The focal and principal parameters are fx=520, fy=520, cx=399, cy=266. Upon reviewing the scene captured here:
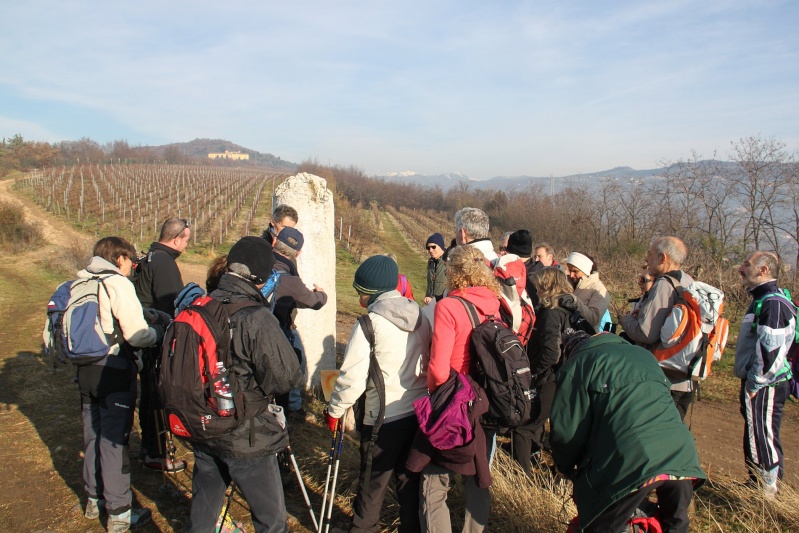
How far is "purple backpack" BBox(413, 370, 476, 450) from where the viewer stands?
8.18 feet

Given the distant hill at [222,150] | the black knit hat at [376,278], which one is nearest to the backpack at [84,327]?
the black knit hat at [376,278]

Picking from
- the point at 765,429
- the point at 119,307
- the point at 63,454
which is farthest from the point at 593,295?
the point at 63,454

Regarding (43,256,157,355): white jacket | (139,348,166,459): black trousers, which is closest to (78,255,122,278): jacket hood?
(43,256,157,355): white jacket

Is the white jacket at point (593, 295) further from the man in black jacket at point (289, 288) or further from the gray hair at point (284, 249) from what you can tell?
the gray hair at point (284, 249)

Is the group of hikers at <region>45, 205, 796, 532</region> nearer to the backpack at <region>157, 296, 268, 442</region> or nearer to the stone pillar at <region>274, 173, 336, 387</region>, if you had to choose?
the backpack at <region>157, 296, 268, 442</region>

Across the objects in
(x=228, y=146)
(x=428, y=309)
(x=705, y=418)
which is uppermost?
(x=228, y=146)

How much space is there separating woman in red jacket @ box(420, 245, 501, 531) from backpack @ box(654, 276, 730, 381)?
4.48ft

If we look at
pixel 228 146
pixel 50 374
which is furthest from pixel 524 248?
pixel 228 146

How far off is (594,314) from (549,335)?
2.55 ft

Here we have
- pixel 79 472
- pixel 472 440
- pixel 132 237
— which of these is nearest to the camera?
pixel 472 440

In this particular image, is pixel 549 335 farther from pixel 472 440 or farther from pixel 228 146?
pixel 228 146

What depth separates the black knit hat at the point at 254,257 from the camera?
253cm

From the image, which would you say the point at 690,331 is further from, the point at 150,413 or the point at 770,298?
the point at 150,413

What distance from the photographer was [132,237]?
70.5 feet
